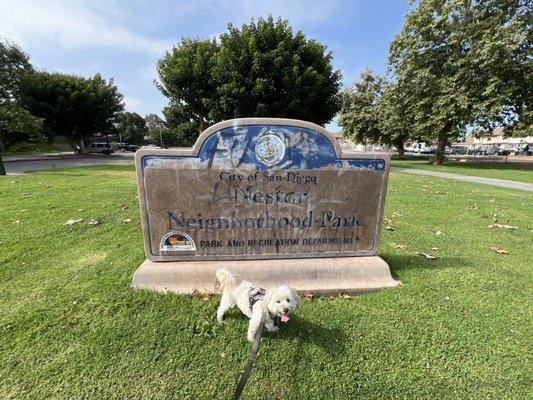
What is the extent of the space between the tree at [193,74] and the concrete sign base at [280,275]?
59.8ft

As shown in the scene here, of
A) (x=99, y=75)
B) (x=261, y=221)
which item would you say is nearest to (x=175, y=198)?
(x=261, y=221)

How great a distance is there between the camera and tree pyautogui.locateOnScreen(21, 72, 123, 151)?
30969mm

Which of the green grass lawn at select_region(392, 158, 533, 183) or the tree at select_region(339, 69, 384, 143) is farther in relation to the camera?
→ the tree at select_region(339, 69, 384, 143)

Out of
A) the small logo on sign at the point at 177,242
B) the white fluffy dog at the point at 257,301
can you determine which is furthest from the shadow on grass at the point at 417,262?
the small logo on sign at the point at 177,242

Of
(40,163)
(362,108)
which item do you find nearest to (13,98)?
(40,163)

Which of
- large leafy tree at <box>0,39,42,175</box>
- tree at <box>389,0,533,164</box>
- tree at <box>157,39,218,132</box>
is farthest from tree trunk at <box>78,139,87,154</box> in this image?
tree at <box>389,0,533,164</box>

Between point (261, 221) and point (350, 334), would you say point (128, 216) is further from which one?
point (350, 334)

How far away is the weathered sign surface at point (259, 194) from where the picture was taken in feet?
9.84

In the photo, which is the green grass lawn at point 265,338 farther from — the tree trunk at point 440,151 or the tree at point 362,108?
the tree at point 362,108

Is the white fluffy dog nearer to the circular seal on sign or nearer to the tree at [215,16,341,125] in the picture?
the circular seal on sign

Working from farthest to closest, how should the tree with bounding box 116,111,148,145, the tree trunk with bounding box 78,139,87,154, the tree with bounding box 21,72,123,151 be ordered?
the tree with bounding box 116,111,148,145
the tree trunk with bounding box 78,139,87,154
the tree with bounding box 21,72,123,151

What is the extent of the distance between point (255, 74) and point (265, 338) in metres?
18.3

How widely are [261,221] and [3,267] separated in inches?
130

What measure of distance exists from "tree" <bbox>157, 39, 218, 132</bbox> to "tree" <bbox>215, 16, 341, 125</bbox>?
937 mm
